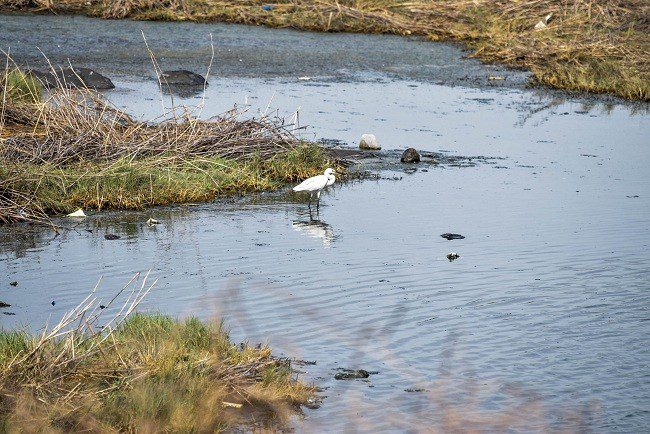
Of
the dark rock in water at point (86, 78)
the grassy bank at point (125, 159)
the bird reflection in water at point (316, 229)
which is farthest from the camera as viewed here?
the dark rock in water at point (86, 78)

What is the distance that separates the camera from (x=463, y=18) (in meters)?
25.2

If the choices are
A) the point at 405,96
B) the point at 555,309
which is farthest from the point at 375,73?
the point at 555,309

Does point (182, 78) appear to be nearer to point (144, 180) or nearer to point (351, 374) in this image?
point (144, 180)

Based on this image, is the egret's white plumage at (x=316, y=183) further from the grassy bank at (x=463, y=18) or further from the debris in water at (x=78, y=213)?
the grassy bank at (x=463, y=18)

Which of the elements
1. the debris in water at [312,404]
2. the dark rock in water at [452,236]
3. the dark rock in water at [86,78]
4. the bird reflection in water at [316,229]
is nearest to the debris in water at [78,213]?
the bird reflection in water at [316,229]

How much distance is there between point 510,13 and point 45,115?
15.0m

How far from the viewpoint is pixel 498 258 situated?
9.76 metres

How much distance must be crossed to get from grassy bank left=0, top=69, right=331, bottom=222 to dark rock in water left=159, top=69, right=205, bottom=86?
464 centimetres

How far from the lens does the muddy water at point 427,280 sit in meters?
6.66

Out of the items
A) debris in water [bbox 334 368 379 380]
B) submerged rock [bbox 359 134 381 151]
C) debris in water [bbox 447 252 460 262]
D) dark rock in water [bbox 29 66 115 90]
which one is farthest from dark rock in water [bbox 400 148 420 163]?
debris in water [bbox 334 368 379 380]

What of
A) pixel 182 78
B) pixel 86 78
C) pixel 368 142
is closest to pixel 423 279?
pixel 368 142

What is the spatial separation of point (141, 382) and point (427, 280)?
147 inches

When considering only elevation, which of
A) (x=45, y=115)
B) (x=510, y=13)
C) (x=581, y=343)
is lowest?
(x=581, y=343)

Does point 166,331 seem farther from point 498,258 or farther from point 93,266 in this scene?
point 498,258
